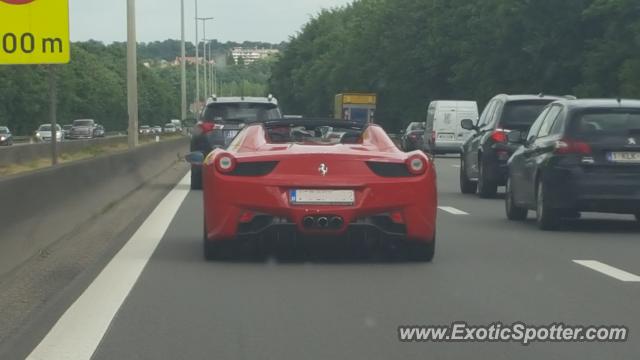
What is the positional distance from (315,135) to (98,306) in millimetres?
5216

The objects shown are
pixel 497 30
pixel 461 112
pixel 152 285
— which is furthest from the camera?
pixel 497 30

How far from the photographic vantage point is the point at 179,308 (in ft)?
30.6

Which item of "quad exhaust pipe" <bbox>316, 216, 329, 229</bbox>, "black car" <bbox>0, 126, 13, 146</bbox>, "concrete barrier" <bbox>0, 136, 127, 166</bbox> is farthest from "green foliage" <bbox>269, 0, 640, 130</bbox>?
"quad exhaust pipe" <bbox>316, 216, 329, 229</bbox>

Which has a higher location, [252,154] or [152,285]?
[252,154]

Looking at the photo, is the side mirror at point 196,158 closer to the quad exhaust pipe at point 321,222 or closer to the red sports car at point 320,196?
the red sports car at point 320,196

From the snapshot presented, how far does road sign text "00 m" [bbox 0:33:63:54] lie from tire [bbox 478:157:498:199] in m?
6.49

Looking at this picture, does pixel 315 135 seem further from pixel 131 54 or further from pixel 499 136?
pixel 131 54

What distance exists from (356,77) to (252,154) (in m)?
120

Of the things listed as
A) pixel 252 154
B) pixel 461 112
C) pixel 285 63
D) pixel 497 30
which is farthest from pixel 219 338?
pixel 285 63

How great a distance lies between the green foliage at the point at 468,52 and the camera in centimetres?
6738

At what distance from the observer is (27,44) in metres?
19.7

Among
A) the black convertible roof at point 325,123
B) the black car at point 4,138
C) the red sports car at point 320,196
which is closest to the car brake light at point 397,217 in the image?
the red sports car at point 320,196

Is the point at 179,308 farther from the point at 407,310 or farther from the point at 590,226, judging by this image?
the point at 590,226

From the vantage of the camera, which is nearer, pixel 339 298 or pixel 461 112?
pixel 339 298
